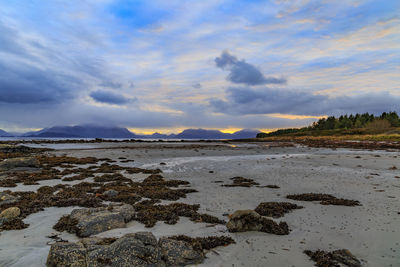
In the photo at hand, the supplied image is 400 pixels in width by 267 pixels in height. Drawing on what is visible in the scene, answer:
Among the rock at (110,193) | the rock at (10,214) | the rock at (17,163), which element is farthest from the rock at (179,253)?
the rock at (17,163)

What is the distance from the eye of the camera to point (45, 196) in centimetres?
1155

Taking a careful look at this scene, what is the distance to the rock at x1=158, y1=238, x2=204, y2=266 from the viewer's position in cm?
532

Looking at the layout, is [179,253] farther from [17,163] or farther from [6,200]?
[17,163]

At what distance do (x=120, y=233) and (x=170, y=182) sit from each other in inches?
343

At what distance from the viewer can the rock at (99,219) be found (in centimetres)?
716

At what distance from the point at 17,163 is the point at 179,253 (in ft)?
78.9

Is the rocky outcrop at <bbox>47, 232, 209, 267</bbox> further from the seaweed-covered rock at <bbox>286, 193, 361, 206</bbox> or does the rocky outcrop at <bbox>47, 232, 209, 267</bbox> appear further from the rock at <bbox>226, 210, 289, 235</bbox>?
the seaweed-covered rock at <bbox>286, 193, 361, 206</bbox>

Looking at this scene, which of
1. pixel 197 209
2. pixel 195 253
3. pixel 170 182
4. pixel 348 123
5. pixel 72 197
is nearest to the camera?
pixel 195 253

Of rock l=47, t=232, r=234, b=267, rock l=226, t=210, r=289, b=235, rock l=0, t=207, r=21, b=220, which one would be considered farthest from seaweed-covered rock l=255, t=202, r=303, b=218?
rock l=0, t=207, r=21, b=220

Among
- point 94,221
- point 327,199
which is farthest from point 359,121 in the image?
point 94,221

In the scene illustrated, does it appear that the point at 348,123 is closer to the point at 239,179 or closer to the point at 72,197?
the point at 239,179

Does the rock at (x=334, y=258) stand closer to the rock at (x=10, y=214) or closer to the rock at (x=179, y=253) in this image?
the rock at (x=179, y=253)

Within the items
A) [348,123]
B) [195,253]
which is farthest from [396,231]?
[348,123]

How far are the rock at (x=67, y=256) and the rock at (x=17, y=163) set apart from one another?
21.6m
